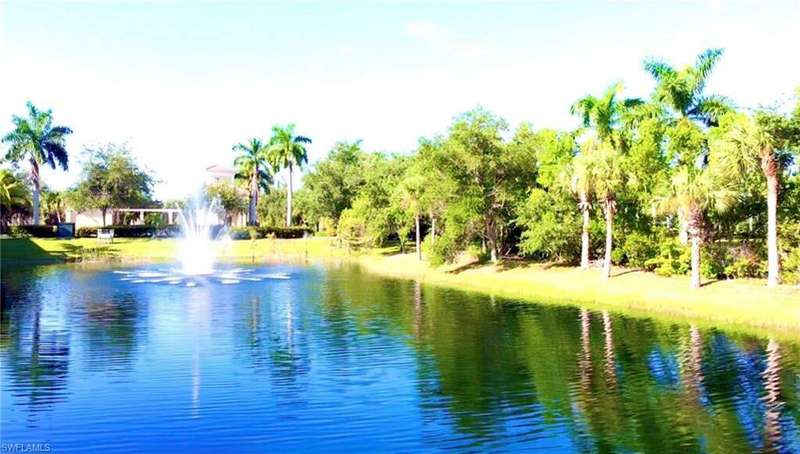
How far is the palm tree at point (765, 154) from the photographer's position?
31938mm

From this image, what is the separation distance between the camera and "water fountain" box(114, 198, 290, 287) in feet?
155

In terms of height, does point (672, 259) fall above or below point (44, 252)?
below

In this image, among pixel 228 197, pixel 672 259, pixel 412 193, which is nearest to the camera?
pixel 672 259

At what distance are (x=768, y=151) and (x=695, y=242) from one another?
5.37 m

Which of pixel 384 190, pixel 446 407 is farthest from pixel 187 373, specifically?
pixel 384 190

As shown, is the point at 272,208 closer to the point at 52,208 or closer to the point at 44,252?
the point at 52,208

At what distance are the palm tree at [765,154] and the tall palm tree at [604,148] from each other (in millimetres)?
7865

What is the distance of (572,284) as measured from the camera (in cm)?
4100

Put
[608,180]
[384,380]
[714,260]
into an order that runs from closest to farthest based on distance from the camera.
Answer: [384,380] → [714,260] → [608,180]

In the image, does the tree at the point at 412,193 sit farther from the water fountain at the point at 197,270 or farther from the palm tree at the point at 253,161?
the palm tree at the point at 253,161

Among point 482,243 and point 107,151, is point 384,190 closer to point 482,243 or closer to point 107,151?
point 482,243

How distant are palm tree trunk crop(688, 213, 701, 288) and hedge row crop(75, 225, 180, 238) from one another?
6382cm

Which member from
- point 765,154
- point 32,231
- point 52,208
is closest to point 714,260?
point 765,154

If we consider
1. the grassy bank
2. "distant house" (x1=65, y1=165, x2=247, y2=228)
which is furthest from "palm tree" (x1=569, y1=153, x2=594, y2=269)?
"distant house" (x1=65, y1=165, x2=247, y2=228)
